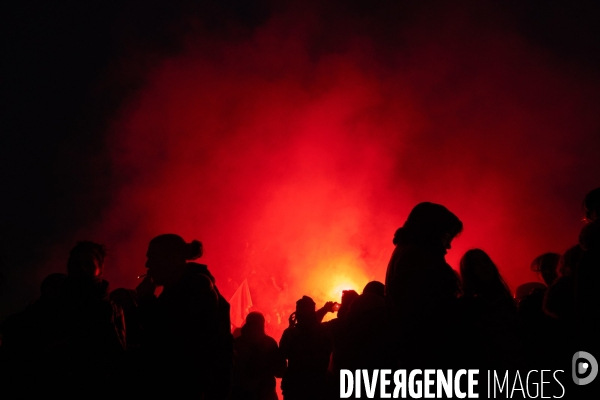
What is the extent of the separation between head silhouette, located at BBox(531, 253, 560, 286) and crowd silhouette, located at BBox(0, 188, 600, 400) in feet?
3.05

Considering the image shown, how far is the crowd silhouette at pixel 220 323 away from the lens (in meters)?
2.54

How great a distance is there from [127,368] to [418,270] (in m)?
1.89

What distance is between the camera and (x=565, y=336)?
2.85m

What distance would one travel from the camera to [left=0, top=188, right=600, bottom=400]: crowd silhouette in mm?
2543

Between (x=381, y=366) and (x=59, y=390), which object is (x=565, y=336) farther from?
(x=59, y=390)

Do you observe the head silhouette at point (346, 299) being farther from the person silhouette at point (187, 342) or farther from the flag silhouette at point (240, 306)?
the flag silhouette at point (240, 306)

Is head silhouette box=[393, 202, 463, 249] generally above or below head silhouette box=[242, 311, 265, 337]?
above

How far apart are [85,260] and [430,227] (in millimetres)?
2350

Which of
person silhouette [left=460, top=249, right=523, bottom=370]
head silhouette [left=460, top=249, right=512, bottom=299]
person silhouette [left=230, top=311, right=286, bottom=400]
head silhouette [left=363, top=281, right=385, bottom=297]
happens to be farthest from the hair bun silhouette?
person silhouette [left=230, top=311, right=286, bottom=400]

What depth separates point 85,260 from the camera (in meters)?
3.29

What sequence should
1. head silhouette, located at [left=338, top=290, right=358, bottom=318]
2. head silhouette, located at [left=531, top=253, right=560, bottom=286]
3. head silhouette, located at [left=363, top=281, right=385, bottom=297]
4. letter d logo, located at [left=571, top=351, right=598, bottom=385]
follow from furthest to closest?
head silhouette, located at [left=338, top=290, right=358, bottom=318] < head silhouette, located at [left=363, top=281, right=385, bottom=297] < head silhouette, located at [left=531, top=253, right=560, bottom=286] < letter d logo, located at [left=571, top=351, right=598, bottom=385]

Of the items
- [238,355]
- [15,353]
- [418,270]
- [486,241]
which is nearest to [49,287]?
[15,353]

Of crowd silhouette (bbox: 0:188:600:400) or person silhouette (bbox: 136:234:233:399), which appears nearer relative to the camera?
crowd silhouette (bbox: 0:188:600:400)

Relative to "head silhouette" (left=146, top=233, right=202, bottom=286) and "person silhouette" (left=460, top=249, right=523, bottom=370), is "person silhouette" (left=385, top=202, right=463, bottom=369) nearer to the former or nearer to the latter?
"person silhouette" (left=460, top=249, right=523, bottom=370)
